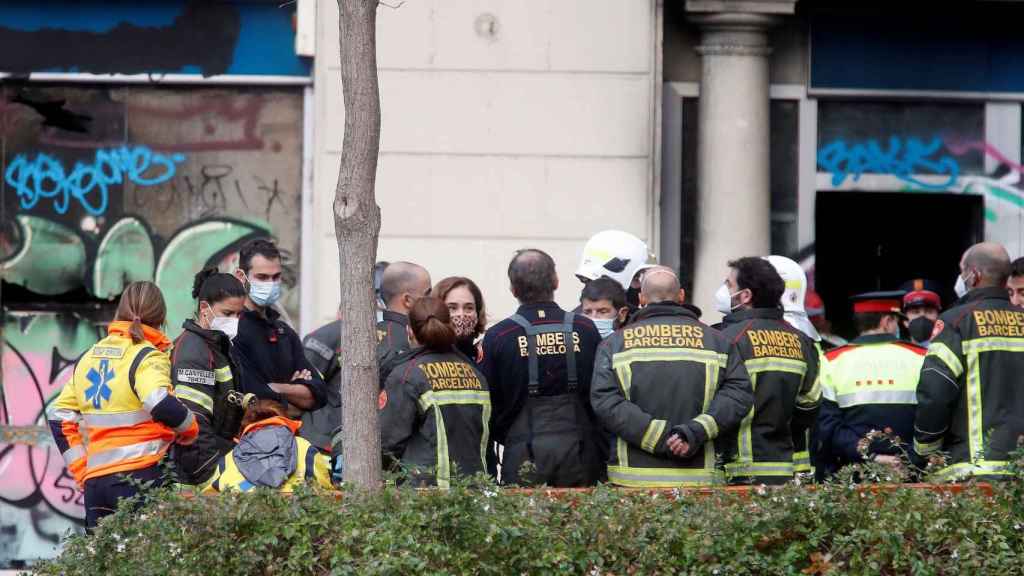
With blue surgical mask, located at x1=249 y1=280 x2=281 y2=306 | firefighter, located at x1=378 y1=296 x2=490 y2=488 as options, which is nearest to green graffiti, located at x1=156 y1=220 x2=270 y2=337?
blue surgical mask, located at x1=249 y1=280 x2=281 y2=306

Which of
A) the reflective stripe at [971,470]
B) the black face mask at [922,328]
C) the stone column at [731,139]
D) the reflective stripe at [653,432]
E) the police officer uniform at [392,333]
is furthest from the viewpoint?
the stone column at [731,139]

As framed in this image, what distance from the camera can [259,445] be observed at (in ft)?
23.3

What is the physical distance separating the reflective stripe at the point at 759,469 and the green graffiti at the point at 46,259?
5704 mm

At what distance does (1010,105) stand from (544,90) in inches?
138

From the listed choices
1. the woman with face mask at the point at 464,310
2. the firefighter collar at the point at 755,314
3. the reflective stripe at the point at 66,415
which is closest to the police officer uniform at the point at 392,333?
the woman with face mask at the point at 464,310

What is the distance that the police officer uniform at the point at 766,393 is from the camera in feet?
24.1

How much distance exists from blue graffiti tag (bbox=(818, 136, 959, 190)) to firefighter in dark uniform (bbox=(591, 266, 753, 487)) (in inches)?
195

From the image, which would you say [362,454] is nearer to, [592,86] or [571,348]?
[571,348]

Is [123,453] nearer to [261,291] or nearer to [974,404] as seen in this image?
[261,291]

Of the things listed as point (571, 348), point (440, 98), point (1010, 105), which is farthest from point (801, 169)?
point (571, 348)

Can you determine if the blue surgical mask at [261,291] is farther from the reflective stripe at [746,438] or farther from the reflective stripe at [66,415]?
the reflective stripe at [746,438]

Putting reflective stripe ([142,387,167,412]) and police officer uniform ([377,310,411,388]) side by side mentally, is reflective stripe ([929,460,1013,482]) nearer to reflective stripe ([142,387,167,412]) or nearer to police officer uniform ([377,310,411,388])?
police officer uniform ([377,310,411,388])

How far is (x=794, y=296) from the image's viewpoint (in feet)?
28.4

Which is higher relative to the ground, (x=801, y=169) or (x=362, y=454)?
(x=801, y=169)
